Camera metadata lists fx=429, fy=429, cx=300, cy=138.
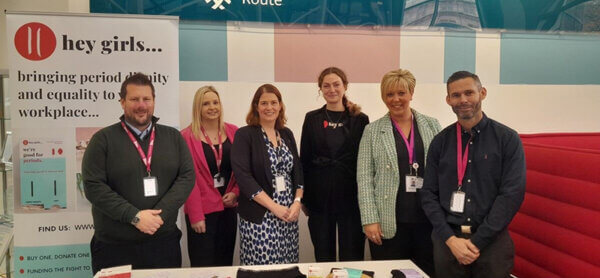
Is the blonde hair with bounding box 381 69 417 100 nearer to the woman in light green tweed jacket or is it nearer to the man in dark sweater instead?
the woman in light green tweed jacket

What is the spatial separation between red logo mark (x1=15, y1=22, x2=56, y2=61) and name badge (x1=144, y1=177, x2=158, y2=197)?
1.42m

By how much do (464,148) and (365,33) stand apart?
1731 mm

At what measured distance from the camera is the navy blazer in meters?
2.45

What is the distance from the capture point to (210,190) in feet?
9.02

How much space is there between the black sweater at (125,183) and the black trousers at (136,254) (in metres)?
0.03

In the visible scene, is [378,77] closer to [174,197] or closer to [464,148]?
[464,148]

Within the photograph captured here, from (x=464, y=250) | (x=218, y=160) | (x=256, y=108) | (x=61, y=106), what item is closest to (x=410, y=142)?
(x=464, y=250)

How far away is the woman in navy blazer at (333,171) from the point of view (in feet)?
8.65

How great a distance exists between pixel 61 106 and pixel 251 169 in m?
1.45

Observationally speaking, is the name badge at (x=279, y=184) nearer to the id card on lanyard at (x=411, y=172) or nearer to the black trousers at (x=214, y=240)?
the black trousers at (x=214, y=240)

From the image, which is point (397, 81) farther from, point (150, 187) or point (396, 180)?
point (150, 187)

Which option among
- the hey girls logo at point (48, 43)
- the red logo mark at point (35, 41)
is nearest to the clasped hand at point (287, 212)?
the hey girls logo at point (48, 43)

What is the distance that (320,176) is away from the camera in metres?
2.66

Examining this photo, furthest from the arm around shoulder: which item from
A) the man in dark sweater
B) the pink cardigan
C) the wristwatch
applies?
the pink cardigan
